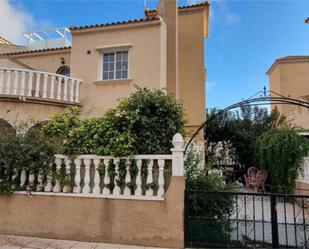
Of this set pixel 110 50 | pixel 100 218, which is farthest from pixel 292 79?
pixel 100 218

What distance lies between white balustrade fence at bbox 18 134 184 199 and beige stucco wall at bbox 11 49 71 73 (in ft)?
32.6

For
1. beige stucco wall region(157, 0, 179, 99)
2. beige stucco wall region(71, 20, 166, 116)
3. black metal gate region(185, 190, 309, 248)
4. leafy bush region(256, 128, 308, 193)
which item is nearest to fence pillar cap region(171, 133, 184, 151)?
black metal gate region(185, 190, 309, 248)

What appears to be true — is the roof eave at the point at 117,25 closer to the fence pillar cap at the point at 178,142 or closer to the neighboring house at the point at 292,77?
the fence pillar cap at the point at 178,142

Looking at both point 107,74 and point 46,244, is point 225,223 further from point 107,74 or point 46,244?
point 107,74

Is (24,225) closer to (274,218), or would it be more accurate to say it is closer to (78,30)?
(274,218)

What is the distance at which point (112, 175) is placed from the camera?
6.40 meters

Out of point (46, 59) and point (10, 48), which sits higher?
point (10, 48)

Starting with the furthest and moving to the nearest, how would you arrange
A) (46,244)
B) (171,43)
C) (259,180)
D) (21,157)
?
1. (259,180)
2. (171,43)
3. (21,157)
4. (46,244)

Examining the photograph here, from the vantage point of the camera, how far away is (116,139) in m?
6.41

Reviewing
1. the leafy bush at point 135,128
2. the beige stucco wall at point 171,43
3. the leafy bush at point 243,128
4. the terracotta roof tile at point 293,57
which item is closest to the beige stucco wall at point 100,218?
the leafy bush at point 135,128

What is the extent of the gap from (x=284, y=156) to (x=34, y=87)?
37.1 feet

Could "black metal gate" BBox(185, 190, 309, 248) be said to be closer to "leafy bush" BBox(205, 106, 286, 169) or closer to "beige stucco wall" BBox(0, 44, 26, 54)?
"leafy bush" BBox(205, 106, 286, 169)

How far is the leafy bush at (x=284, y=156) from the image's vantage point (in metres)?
12.0

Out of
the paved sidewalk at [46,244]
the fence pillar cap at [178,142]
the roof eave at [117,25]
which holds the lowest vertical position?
the paved sidewalk at [46,244]
